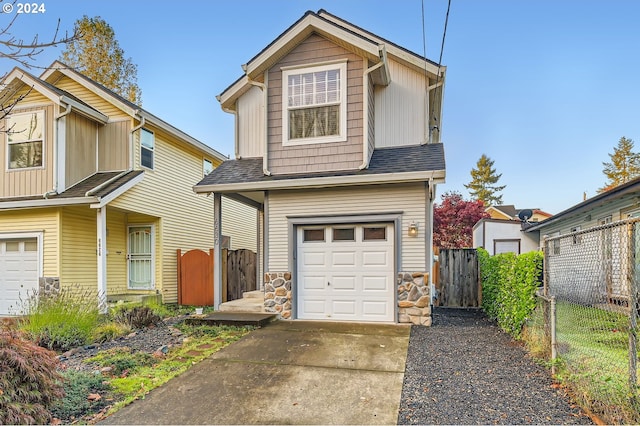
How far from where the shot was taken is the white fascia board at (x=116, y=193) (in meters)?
9.13

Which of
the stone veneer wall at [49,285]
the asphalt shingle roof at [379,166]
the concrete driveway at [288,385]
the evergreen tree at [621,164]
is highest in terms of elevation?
the evergreen tree at [621,164]

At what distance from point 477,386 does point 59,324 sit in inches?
267

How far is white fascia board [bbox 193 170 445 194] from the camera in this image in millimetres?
7117

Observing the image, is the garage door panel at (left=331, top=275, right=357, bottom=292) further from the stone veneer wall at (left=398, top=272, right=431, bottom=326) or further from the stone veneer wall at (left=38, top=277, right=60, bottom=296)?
the stone veneer wall at (left=38, top=277, right=60, bottom=296)

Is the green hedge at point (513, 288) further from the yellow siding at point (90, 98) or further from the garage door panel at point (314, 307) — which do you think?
the yellow siding at point (90, 98)

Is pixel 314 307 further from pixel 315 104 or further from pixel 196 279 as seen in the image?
pixel 196 279

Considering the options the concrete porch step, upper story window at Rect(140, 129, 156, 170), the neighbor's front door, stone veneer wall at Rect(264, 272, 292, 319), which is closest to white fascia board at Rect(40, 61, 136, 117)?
upper story window at Rect(140, 129, 156, 170)

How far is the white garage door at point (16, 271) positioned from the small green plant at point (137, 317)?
3594 mm

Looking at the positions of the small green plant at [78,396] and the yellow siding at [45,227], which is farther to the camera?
the yellow siding at [45,227]

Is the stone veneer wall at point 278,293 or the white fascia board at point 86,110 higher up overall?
the white fascia board at point 86,110

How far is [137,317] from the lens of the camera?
7.90 metres

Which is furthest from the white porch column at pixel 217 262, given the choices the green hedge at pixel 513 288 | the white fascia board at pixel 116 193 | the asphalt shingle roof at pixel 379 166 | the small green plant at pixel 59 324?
the green hedge at pixel 513 288

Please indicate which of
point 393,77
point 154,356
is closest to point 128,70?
point 393,77

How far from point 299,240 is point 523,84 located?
15106mm
